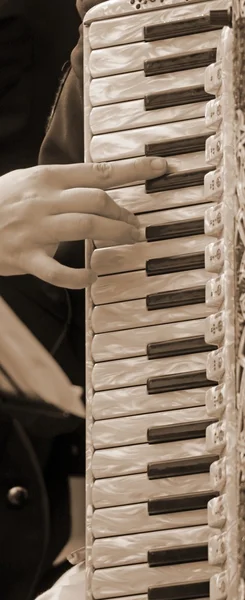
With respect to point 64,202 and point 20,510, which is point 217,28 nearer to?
point 64,202

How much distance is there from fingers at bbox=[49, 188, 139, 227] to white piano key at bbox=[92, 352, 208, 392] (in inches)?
7.9

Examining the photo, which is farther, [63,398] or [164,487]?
[63,398]

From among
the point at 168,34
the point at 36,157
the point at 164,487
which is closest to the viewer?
the point at 164,487

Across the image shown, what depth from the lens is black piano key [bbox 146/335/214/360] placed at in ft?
6.30

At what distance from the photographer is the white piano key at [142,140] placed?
1995 millimetres

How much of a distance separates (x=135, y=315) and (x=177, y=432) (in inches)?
7.1

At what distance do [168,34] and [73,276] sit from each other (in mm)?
379

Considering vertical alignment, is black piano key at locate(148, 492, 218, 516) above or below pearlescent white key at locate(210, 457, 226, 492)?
below

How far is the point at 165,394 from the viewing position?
193 cm

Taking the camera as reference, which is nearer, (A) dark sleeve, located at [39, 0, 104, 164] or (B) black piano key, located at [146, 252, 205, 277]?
(B) black piano key, located at [146, 252, 205, 277]

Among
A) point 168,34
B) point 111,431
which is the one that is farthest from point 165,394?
point 168,34

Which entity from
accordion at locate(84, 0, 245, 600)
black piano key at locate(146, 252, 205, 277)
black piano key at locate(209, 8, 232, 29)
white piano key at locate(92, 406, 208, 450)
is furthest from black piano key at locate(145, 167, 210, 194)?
white piano key at locate(92, 406, 208, 450)

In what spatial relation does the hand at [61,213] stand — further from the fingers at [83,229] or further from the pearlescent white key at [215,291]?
the pearlescent white key at [215,291]

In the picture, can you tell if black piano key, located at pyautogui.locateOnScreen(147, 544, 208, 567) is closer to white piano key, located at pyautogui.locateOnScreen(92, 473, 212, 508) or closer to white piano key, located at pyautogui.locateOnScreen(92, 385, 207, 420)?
white piano key, located at pyautogui.locateOnScreen(92, 473, 212, 508)
